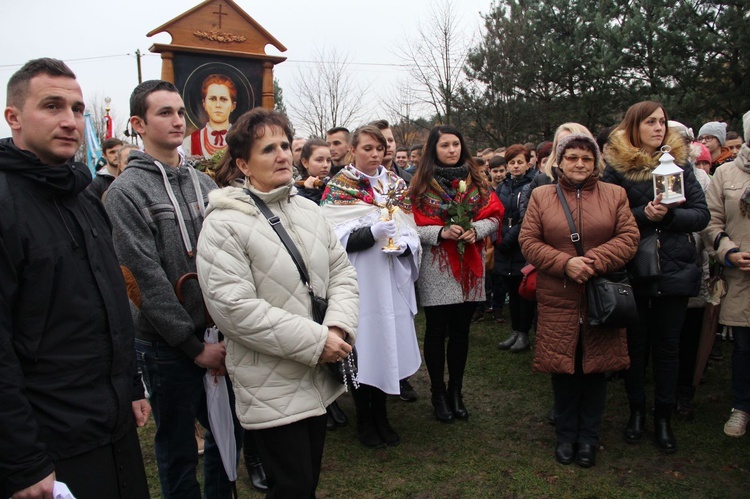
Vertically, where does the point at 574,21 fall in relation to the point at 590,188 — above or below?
above

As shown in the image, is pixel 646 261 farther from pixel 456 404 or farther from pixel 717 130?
pixel 717 130

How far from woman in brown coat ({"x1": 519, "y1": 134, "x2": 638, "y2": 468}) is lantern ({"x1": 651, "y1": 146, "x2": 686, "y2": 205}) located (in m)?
0.24

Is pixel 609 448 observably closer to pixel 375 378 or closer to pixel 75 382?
pixel 375 378

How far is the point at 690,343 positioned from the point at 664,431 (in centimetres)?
110

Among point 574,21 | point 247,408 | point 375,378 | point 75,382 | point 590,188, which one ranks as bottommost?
point 375,378

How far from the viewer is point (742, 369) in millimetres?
4156

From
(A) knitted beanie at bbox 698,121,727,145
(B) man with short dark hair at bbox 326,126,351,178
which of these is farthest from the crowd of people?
(A) knitted beanie at bbox 698,121,727,145

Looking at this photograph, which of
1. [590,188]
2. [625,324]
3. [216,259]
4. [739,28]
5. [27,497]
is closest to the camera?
[27,497]

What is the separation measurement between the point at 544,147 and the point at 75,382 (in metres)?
5.75

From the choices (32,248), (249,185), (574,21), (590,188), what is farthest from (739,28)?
(32,248)

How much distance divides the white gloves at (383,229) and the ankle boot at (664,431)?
2306mm

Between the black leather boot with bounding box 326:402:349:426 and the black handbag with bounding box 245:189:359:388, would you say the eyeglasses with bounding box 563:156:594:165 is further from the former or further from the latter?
the black leather boot with bounding box 326:402:349:426

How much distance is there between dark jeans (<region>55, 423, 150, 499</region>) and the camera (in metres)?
1.92

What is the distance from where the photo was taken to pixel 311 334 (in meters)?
2.38
